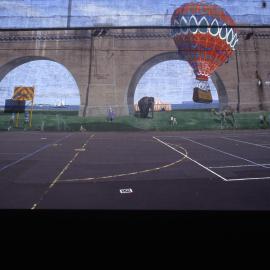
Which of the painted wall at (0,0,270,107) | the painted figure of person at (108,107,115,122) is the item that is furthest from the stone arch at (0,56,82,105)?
the painted figure of person at (108,107,115,122)

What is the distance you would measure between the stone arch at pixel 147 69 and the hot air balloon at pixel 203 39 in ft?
3.64

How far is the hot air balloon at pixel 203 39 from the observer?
1750 cm

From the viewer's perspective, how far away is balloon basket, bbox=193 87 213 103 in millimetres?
22078

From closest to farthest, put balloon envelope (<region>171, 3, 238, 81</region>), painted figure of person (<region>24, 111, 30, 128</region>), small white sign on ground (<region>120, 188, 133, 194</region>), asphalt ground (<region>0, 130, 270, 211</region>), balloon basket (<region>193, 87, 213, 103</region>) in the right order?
asphalt ground (<region>0, 130, 270, 211</region>), small white sign on ground (<region>120, 188, 133, 194</region>), balloon envelope (<region>171, 3, 238, 81</region>), balloon basket (<region>193, 87, 213, 103</region>), painted figure of person (<region>24, 111, 30, 128</region>)

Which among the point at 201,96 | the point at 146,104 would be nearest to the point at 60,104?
the point at 146,104

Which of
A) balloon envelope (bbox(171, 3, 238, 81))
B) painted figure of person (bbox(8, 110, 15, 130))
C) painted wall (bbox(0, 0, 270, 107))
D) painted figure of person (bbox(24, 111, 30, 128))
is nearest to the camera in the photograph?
painted wall (bbox(0, 0, 270, 107))

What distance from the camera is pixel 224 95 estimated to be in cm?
2358

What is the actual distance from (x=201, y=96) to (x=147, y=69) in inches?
212

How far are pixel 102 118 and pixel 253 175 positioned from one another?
689 inches

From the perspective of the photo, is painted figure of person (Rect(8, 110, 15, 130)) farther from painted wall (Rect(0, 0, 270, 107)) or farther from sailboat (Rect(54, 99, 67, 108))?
sailboat (Rect(54, 99, 67, 108))

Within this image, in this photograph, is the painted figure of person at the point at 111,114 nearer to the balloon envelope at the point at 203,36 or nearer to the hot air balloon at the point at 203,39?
the hot air balloon at the point at 203,39

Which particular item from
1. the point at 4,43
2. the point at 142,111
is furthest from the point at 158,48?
the point at 4,43

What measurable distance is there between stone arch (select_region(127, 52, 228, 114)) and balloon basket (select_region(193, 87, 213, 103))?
139 cm
